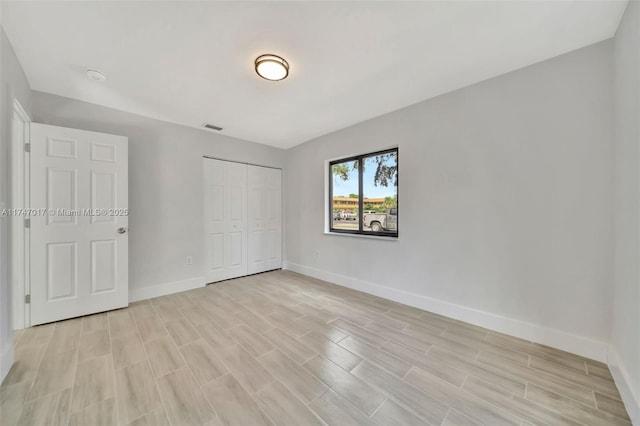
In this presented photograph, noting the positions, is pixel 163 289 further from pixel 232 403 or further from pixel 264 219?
pixel 232 403

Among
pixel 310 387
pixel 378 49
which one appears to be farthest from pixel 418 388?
pixel 378 49

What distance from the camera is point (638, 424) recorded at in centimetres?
121

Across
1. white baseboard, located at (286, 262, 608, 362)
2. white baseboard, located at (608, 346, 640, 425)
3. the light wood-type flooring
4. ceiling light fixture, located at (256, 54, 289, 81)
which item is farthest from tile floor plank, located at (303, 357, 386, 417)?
ceiling light fixture, located at (256, 54, 289, 81)

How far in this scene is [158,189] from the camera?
3.27 meters

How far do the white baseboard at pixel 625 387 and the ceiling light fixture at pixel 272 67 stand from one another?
10.5 ft

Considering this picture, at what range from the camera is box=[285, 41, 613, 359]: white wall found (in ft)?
6.03

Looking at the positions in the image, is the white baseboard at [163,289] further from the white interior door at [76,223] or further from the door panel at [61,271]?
the door panel at [61,271]

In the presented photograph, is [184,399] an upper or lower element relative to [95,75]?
lower

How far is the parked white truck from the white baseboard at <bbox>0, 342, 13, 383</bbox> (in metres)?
3.59

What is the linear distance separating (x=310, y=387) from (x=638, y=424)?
69.7 inches

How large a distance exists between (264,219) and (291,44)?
3162 mm

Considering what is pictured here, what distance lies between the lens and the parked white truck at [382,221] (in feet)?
10.5

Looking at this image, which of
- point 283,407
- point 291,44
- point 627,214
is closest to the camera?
point 283,407

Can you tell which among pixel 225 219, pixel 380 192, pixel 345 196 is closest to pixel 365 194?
pixel 380 192
